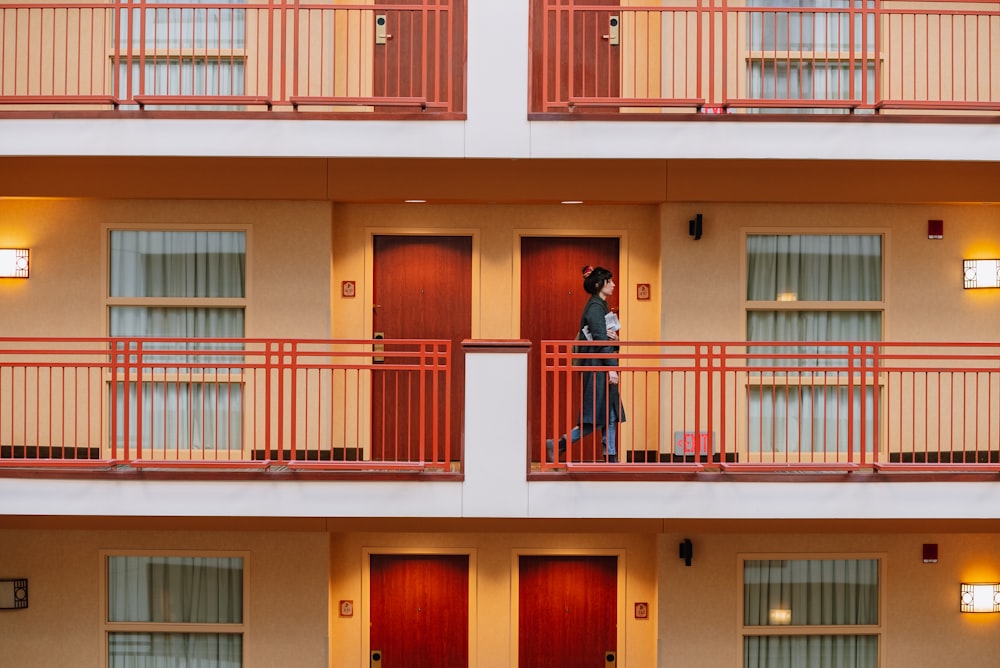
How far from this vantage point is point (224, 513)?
7.86 metres

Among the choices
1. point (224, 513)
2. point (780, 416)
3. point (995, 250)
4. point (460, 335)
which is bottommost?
point (224, 513)

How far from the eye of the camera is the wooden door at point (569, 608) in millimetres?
10016

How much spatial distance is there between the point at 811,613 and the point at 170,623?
646 centimetres

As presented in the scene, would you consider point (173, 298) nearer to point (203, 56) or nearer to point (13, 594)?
point (203, 56)

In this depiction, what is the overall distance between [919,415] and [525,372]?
15.3 feet

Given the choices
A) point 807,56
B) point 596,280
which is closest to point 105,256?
point 596,280

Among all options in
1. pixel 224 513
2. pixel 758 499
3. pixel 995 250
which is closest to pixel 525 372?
pixel 758 499

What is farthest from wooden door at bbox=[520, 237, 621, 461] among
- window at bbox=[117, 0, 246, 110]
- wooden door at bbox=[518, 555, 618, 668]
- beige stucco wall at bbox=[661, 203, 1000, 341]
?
window at bbox=[117, 0, 246, 110]

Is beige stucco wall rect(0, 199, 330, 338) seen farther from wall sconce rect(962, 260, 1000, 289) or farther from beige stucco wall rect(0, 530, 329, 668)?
wall sconce rect(962, 260, 1000, 289)

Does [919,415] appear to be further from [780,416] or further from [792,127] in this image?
[792,127]

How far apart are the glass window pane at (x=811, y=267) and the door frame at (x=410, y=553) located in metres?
3.94

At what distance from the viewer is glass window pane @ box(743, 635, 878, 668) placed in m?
9.87

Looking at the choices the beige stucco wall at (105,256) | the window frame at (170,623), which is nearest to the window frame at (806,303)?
the beige stucco wall at (105,256)

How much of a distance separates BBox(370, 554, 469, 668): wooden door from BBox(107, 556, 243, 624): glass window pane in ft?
4.69
